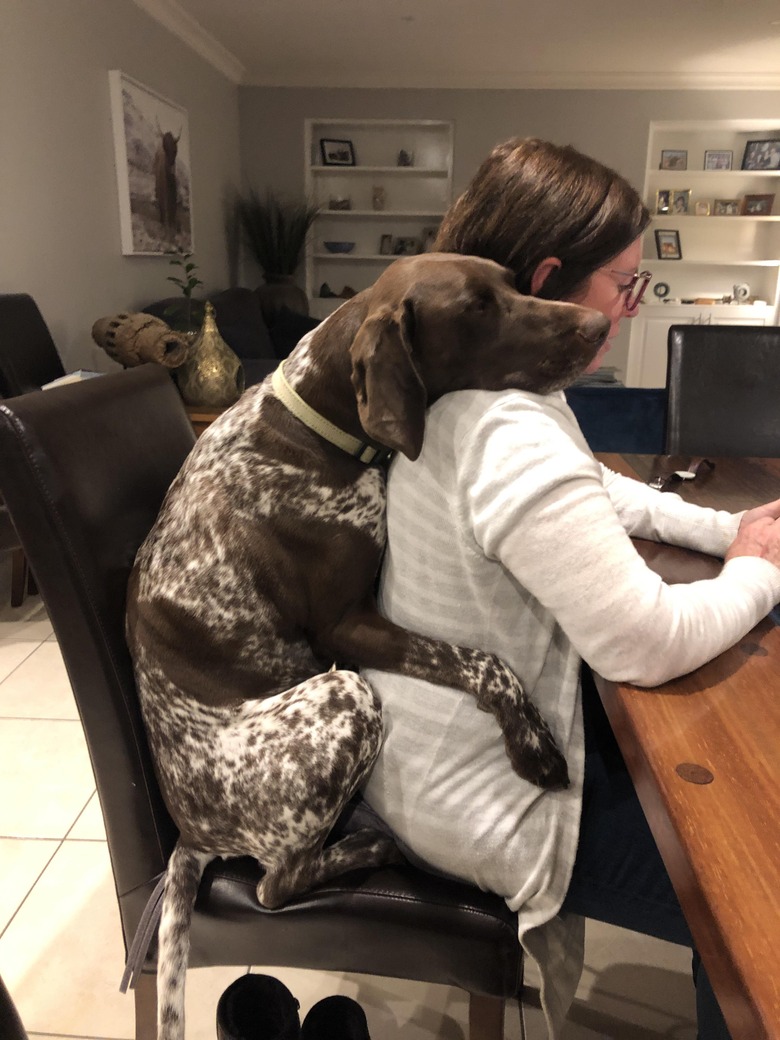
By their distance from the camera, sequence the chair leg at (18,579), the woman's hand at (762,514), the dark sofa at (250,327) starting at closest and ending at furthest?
the woman's hand at (762,514) → the chair leg at (18,579) → the dark sofa at (250,327)

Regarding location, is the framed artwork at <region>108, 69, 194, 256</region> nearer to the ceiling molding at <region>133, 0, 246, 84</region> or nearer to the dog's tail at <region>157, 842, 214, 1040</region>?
the ceiling molding at <region>133, 0, 246, 84</region>

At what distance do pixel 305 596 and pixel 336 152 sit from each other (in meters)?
6.61

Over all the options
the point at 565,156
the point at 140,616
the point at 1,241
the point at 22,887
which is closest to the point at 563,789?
the point at 140,616

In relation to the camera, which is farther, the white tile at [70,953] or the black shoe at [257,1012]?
the white tile at [70,953]

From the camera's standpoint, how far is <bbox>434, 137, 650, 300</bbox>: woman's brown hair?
3.26ft

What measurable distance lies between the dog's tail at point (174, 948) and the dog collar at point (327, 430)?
0.60m

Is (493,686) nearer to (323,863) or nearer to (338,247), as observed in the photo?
(323,863)

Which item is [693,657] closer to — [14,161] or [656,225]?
[14,161]

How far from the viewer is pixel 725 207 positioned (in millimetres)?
6781

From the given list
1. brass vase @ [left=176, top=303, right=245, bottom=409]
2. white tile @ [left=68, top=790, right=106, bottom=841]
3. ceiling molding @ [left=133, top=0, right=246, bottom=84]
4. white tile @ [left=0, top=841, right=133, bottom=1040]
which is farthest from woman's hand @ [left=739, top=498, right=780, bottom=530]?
ceiling molding @ [left=133, top=0, right=246, bottom=84]

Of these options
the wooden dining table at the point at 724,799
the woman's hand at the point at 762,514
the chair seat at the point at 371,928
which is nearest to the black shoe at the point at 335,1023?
the chair seat at the point at 371,928

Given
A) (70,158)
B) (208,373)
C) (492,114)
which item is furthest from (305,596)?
(492,114)

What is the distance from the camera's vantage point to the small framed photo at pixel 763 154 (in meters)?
6.52

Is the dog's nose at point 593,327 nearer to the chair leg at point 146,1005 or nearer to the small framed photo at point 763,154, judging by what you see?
the chair leg at point 146,1005
